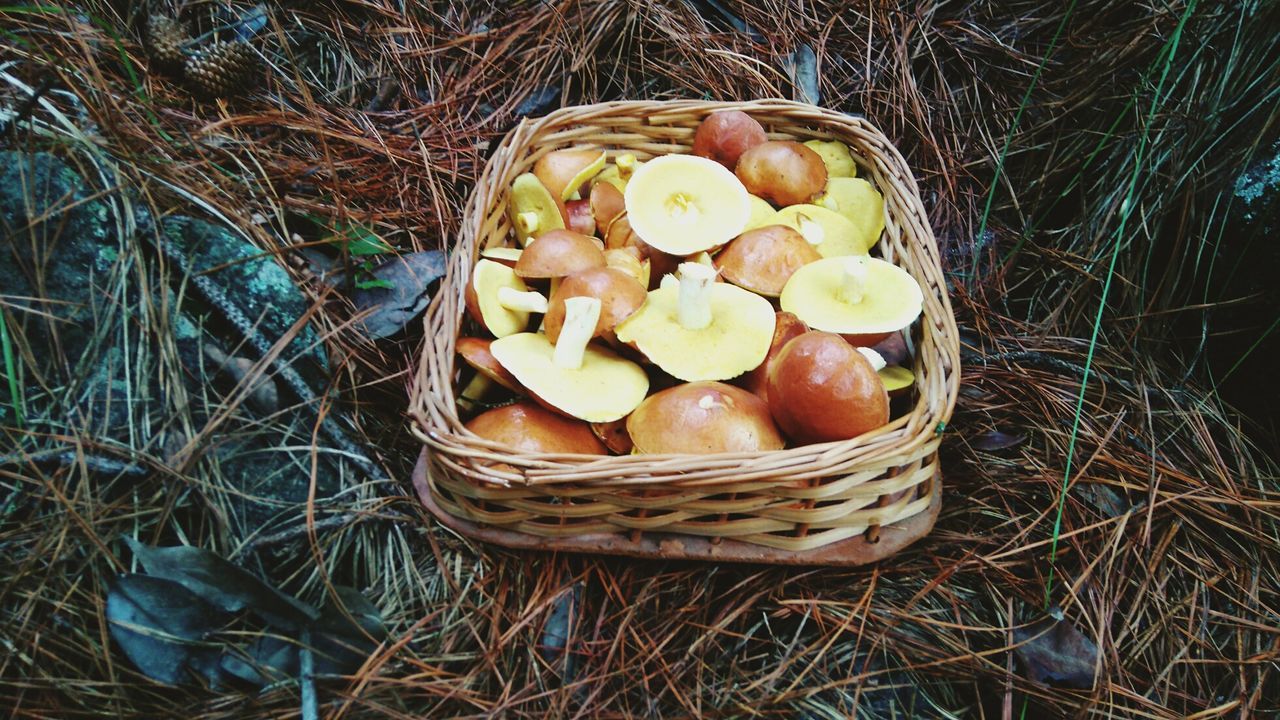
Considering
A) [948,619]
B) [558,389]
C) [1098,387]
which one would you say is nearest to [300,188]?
[558,389]

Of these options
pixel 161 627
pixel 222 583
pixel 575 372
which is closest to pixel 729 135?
pixel 575 372

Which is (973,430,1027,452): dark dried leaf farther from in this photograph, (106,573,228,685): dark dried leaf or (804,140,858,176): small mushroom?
(106,573,228,685): dark dried leaf

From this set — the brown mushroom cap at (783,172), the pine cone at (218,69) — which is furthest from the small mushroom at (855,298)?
the pine cone at (218,69)

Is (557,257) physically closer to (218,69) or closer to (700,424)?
(700,424)

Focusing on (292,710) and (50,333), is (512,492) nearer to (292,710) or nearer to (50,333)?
(292,710)

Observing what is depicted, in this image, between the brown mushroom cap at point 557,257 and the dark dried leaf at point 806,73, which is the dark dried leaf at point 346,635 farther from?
the dark dried leaf at point 806,73

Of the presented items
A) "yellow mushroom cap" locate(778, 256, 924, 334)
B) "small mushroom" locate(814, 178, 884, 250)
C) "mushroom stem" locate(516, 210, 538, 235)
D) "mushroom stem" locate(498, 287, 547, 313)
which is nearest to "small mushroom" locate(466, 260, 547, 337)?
"mushroom stem" locate(498, 287, 547, 313)
